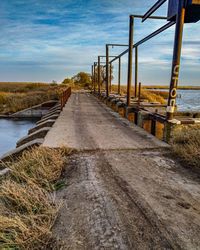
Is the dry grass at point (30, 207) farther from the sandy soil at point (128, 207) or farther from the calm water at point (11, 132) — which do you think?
the calm water at point (11, 132)

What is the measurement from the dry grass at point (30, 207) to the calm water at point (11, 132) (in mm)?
8362

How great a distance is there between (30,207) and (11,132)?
16.1m

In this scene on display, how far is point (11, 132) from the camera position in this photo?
17.7 m

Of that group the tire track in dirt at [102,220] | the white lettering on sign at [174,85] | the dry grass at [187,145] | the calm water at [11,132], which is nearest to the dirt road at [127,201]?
the tire track in dirt at [102,220]

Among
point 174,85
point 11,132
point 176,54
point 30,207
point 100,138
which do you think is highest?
point 176,54

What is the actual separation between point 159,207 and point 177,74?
387 cm

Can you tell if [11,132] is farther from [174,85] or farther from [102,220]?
[102,220]

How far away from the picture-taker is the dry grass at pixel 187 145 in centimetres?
455

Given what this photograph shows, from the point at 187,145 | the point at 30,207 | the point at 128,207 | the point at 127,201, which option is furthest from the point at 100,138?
the point at 30,207

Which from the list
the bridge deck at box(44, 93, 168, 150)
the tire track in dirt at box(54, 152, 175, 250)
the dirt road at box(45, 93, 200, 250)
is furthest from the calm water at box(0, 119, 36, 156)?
the tire track in dirt at box(54, 152, 175, 250)

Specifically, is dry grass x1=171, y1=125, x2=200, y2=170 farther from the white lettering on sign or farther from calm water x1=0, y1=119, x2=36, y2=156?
calm water x1=0, y1=119, x2=36, y2=156

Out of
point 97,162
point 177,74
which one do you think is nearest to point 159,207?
point 97,162

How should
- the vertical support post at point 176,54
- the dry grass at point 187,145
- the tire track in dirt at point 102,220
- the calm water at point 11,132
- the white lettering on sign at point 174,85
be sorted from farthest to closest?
the calm water at point 11,132 < the white lettering on sign at point 174,85 < the vertical support post at point 176,54 < the dry grass at point 187,145 < the tire track in dirt at point 102,220

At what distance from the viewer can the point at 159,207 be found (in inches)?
113
